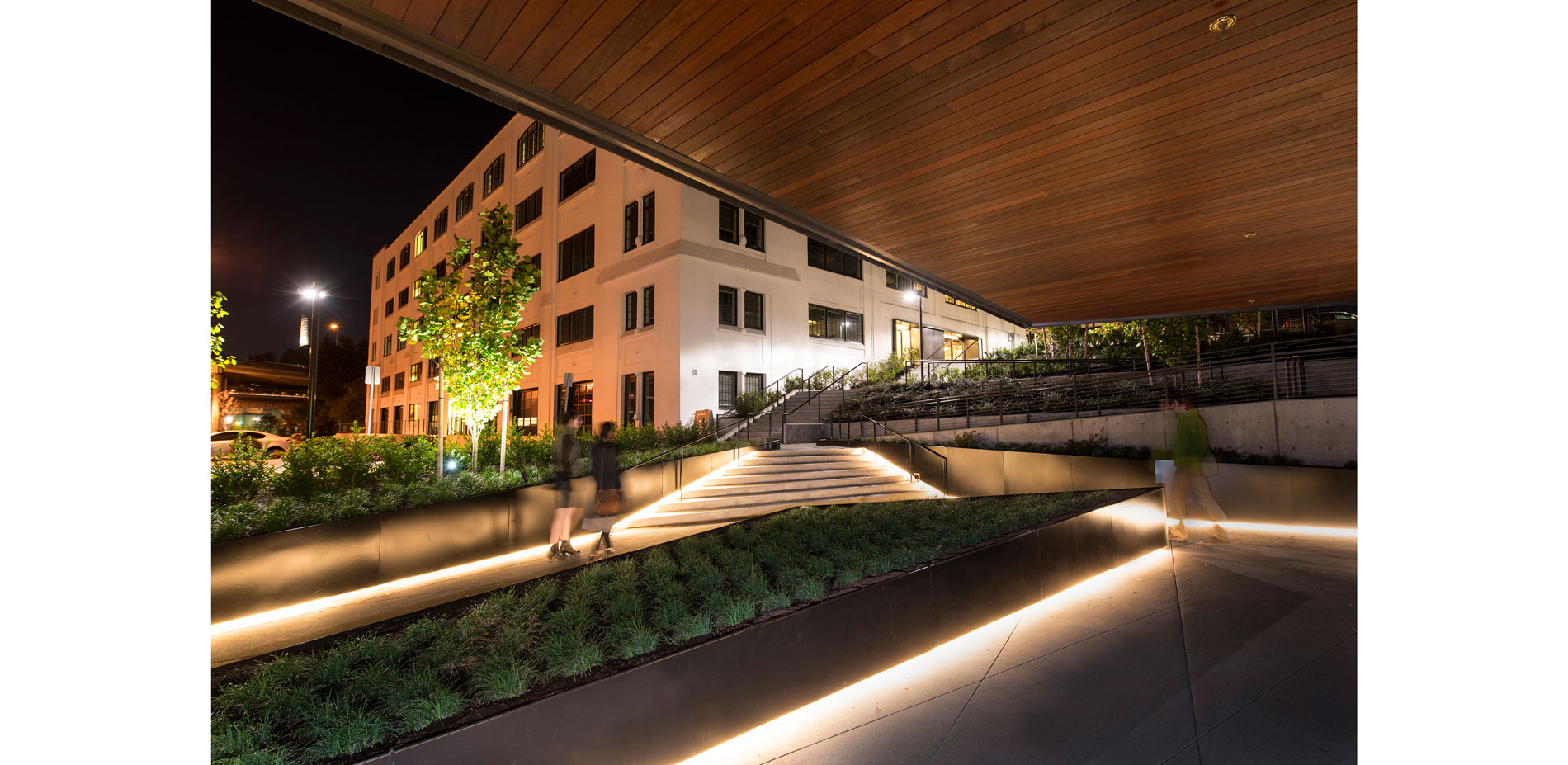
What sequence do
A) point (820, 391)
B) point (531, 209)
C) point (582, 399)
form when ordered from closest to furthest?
point (820, 391)
point (582, 399)
point (531, 209)

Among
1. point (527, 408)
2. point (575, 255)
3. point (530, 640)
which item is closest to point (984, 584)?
point (530, 640)

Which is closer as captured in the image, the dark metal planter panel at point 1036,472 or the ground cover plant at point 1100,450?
the ground cover plant at point 1100,450

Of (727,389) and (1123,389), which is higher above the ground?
(727,389)

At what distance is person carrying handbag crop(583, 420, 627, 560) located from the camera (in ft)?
26.4

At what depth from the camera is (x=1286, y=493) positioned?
9.02m

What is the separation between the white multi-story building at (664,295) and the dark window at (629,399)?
5 cm

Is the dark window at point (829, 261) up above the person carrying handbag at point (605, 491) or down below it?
above

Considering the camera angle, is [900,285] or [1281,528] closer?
[1281,528]

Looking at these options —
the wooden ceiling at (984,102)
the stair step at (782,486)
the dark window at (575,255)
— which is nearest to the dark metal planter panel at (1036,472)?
the stair step at (782,486)

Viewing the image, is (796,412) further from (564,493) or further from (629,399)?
(564,493)

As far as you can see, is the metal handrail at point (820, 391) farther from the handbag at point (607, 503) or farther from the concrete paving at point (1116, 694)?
the concrete paving at point (1116, 694)

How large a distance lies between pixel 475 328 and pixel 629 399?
1017cm

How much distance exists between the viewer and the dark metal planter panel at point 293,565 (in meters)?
5.78
